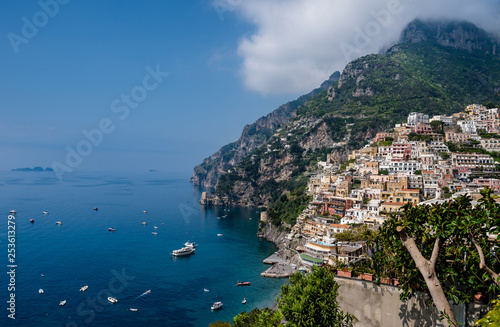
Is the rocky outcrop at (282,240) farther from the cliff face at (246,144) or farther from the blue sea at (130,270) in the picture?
the cliff face at (246,144)

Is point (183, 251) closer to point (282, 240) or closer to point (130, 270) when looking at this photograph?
point (130, 270)

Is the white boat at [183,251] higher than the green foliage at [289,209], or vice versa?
the green foliage at [289,209]

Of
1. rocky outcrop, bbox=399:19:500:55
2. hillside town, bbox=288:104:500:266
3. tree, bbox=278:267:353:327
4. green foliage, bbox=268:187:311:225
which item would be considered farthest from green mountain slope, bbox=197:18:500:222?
tree, bbox=278:267:353:327

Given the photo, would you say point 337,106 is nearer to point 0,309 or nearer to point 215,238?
point 215,238

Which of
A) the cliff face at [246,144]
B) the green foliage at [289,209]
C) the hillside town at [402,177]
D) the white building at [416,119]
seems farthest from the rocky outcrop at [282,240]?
the cliff face at [246,144]

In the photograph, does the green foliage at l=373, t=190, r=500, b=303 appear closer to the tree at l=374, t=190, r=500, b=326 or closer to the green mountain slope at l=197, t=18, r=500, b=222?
the tree at l=374, t=190, r=500, b=326
